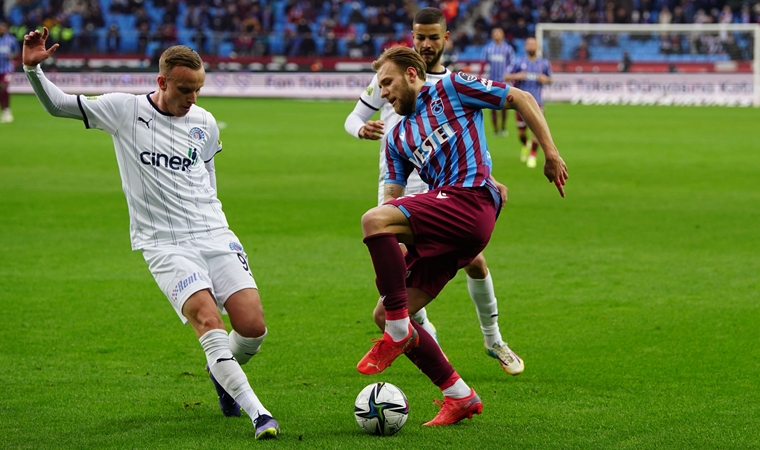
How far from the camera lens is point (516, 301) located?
8023 mm

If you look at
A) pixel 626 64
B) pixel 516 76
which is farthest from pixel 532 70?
pixel 626 64

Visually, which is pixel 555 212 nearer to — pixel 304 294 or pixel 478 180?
pixel 304 294

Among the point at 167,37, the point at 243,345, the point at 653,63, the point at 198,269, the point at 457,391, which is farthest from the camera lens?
the point at 167,37

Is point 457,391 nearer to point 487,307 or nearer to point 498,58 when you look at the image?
point 487,307

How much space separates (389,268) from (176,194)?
118 centimetres

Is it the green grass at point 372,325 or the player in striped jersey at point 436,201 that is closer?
the player in striped jersey at point 436,201

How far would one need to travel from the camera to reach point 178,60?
4.80 m

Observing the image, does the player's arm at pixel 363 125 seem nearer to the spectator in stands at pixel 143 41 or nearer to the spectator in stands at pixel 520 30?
the spectator in stands at pixel 143 41

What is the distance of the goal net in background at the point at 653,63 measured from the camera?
32.0 meters

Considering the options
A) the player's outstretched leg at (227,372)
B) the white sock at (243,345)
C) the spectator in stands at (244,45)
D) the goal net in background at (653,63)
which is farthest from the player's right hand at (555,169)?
the spectator in stands at (244,45)

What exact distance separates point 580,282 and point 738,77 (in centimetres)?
2564

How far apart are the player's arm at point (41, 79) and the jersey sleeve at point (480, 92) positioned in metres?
1.91

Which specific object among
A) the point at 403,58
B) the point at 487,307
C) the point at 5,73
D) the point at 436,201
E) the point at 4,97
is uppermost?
the point at 403,58

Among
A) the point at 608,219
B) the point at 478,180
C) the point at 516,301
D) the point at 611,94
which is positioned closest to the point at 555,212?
the point at 608,219
